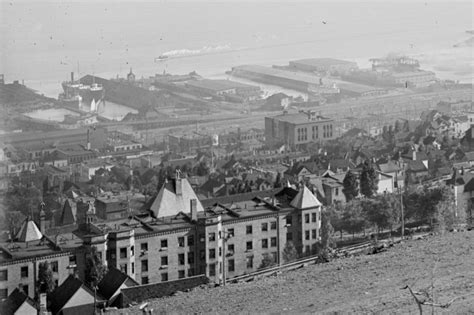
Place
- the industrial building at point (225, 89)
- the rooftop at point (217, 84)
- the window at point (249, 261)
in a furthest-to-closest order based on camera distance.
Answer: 1. the rooftop at point (217, 84)
2. the industrial building at point (225, 89)
3. the window at point (249, 261)

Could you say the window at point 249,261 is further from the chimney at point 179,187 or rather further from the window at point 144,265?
the window at point 144,265

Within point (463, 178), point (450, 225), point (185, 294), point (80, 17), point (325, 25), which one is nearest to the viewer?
point (185, 294)

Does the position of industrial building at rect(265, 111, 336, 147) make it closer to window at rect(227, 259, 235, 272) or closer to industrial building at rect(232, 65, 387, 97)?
industrial building at rect(232, 65, 387, 97)

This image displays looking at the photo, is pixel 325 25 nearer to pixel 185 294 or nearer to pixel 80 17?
pixel 80 17

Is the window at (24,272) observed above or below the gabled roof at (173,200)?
below

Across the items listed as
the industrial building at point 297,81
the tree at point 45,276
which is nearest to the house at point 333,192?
the tree at point 45,276

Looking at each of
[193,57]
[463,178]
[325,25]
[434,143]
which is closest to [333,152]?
[434,143]

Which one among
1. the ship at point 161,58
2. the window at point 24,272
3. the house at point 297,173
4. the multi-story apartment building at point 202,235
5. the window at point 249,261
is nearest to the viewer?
the window at point 24,272

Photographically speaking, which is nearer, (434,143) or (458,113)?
(434,143)
